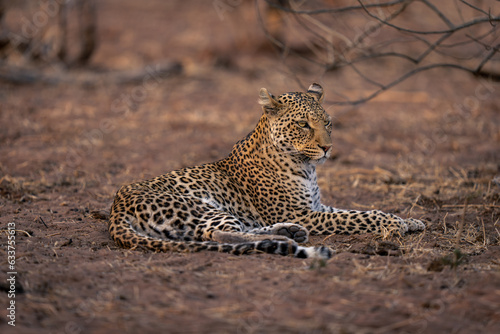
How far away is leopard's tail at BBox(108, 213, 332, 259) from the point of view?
488 centimetres

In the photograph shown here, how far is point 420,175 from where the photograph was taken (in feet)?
29.2

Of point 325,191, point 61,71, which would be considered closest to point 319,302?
point 325,191

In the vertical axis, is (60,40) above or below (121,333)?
above

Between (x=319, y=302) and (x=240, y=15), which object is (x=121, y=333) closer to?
(x=319, y=302)

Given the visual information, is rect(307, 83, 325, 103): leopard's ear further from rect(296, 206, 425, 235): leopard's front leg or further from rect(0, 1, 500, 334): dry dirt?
rect(296, 206, 425, 235): leopard's front leg

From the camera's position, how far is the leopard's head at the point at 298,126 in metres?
6.01

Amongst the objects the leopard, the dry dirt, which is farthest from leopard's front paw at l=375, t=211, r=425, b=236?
the dry dirt

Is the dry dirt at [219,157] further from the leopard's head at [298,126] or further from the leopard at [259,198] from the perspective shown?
the leopard's head at [298,126]

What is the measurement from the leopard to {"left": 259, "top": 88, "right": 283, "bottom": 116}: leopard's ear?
0.01 meters

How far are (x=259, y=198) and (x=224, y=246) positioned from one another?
133cm

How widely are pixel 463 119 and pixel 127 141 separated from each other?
23.2 feet

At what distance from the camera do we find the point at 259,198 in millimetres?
6250

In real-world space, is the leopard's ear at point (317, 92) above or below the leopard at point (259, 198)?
above

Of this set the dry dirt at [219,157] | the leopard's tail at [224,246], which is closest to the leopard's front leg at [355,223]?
the dry dirt at [219,157]
